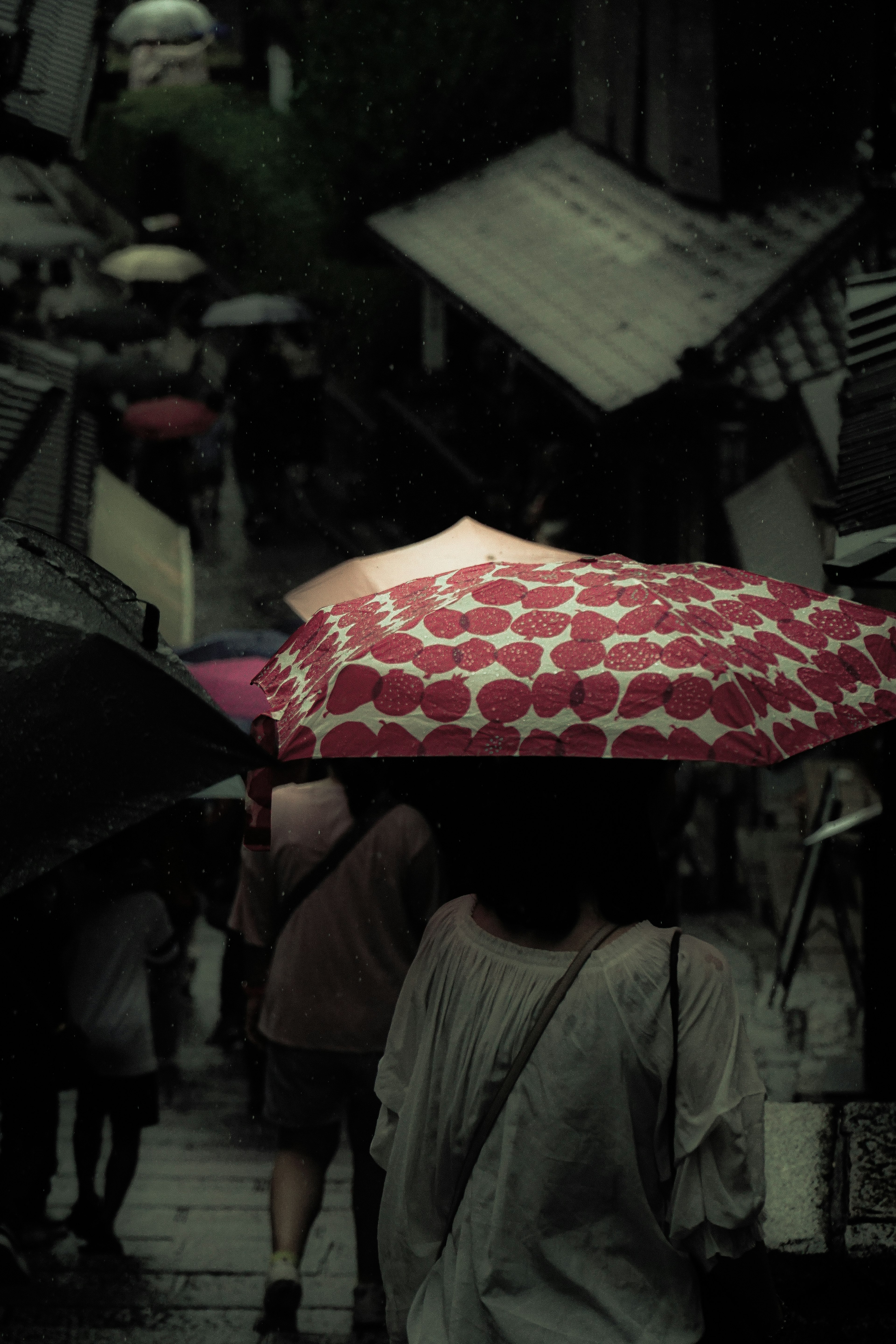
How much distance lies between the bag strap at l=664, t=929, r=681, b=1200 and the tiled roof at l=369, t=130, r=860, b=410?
9.26 meters

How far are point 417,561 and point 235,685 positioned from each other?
3.18 ft

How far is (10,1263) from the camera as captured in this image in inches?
197

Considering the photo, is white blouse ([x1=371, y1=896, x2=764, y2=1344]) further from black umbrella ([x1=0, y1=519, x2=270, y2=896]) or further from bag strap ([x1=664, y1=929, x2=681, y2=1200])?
black umbrella ([x1=0, y1=519, x2=270, y2=896])

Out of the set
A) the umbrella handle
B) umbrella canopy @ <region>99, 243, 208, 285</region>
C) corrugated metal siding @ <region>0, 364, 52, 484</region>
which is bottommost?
the umbrella handle

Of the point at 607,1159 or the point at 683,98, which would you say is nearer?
the point at 607,1159

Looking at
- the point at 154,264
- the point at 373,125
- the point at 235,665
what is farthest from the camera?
the point at 154,264

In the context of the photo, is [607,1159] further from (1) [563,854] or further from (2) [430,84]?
(2) [430,84]

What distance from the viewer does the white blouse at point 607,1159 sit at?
244 cm

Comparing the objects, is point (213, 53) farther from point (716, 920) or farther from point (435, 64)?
point (716, 920)

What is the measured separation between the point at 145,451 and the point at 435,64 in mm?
5265

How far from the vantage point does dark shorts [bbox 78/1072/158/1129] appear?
5.43 metres

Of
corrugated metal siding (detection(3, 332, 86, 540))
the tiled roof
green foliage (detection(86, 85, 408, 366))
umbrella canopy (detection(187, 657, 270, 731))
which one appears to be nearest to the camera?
umbrella canopy (detection(187, 657, 270, 731))

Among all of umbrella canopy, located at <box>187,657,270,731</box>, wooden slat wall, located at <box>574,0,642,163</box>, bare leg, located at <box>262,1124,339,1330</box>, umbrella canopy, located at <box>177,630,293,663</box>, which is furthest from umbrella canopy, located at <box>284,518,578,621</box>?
wooden slat wall, located at <box>574,0,642,163</box>

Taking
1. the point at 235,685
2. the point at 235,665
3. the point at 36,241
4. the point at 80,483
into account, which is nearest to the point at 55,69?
the point at 80,483
